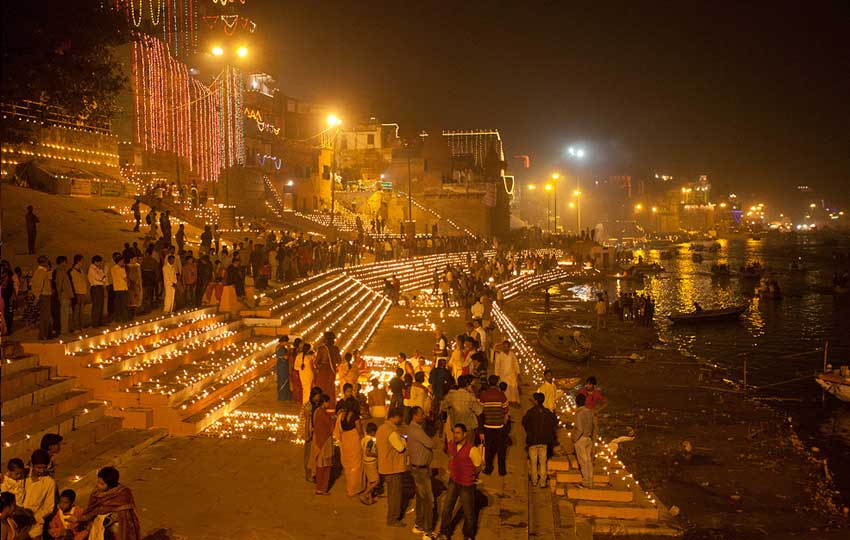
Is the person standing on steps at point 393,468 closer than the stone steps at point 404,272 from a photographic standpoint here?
Yes

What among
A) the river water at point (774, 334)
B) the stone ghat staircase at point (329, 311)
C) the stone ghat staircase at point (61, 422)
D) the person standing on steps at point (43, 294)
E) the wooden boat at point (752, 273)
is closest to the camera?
the stone ghat staircase at point (61, 422)

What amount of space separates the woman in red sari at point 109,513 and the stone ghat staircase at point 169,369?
4186 millimetres

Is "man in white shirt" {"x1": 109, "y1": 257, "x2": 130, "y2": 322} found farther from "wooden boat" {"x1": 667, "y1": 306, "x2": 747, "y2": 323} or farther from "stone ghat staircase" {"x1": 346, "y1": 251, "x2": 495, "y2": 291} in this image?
"wooden boat" {"x1": 667, "y1": 306, "x2": 747, "y2": 323}

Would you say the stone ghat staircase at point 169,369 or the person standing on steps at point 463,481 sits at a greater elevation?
the stone ghat staircase at point 169,369

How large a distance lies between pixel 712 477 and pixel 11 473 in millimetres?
11980

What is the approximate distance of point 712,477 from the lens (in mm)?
13375

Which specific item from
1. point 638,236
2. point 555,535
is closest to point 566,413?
point 555,535

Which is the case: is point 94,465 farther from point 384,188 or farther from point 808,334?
point 384,188

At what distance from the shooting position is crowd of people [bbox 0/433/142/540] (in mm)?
6020

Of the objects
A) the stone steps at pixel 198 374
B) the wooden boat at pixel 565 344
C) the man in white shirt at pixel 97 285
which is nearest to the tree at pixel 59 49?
Result: the man in white shirt at pixel 97 285

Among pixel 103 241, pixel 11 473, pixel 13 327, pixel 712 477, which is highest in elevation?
pixel 103 241

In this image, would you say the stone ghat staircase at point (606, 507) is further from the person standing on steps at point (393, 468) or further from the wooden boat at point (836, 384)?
the wooden boat at point (836, 384)

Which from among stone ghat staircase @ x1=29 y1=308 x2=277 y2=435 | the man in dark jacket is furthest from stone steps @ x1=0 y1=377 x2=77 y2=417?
the man in dark jacket

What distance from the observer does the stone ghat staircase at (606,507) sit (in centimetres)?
995
